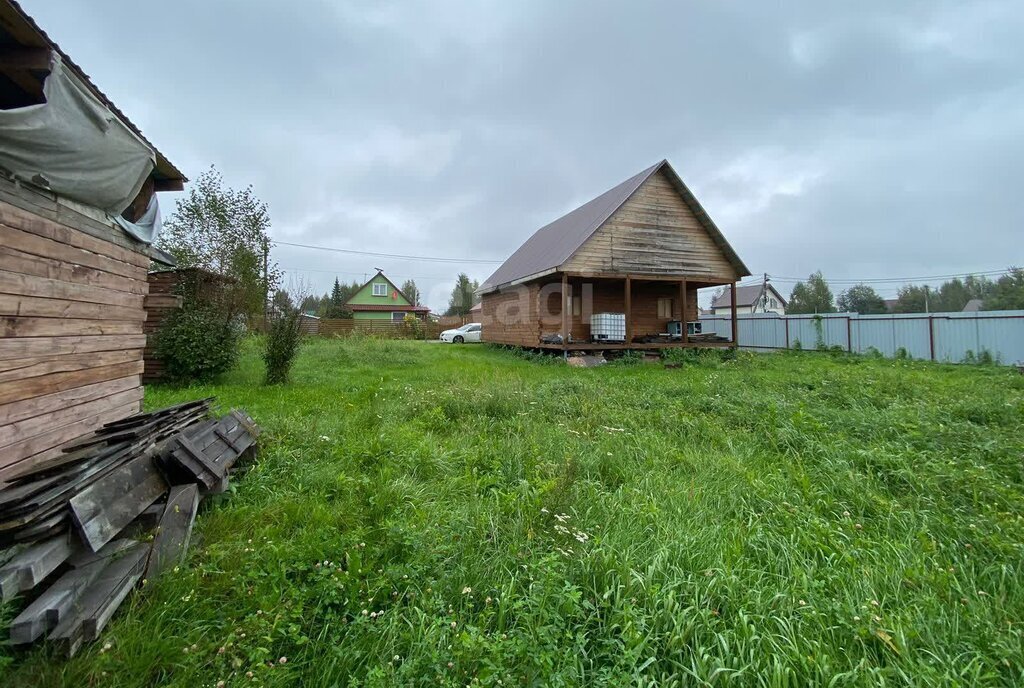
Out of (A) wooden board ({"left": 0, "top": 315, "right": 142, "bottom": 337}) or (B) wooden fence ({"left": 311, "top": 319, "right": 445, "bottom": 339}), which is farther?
(B) wooden fence ({"left": 311, "top": 319, "right": 445, "bottom": 339})

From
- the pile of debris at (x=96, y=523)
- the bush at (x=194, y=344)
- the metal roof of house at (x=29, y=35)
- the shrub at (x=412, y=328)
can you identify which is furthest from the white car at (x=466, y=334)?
the pile of debris at (x=96, y=523)

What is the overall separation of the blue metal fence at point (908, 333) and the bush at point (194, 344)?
20258mm

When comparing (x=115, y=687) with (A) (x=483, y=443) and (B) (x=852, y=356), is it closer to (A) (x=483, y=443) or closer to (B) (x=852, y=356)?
(A) (x=483, y=443)

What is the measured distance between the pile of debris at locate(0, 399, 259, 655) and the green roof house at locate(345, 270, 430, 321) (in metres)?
37.1

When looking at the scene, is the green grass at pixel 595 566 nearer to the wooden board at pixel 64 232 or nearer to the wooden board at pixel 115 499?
the wooden board at pixel 115 499

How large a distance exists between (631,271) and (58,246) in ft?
44.8

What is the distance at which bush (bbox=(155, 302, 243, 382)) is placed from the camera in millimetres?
7809

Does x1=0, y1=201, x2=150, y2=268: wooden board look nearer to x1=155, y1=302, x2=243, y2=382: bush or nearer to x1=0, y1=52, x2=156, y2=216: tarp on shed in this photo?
x1=0, y1=52, x2=156, y2=216: tarp on shed

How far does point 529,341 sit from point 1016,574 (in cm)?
1368

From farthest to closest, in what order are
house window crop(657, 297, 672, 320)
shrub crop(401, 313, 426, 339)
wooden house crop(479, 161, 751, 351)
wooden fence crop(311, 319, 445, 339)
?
shrub crop(401, 313, 426, 339) < wooden fence crop(311, 319, 445, 339) < house window crop(657, 297, 672, 320) < wooden house crop(479, 161, 751, 351)

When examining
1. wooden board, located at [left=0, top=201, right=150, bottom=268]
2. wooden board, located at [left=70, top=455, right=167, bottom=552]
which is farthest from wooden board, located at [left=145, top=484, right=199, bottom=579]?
wooden board, located at [left=0, top=201, right=150, bottom=268]

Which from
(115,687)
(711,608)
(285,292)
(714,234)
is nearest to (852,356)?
(714,234)

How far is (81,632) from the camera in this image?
1661 mm

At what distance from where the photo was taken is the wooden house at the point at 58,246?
9.80 ft
